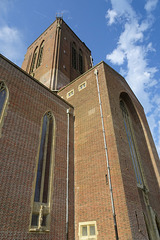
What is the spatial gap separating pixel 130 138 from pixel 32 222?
10.4m

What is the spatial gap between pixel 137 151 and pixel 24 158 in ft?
32.7

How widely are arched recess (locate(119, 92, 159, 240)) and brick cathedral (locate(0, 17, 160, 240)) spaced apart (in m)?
0.08

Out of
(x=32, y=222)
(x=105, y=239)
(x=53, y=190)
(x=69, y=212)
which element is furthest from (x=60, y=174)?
(x=105, y=239)

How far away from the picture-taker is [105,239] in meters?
8.46

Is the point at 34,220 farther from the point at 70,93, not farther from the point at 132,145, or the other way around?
the point at 70,93

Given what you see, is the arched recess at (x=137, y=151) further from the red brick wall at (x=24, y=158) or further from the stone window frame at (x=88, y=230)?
the red brick wall at (x=24, y=158)

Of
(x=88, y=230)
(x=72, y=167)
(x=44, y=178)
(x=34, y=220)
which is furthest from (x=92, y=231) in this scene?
(x=72, y=167)

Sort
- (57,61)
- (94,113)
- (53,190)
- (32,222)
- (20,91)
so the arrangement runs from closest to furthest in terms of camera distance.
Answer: (32,222) < (53,190) < (20,91) < (94,113) < (57,61)

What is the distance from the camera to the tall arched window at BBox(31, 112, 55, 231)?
27.8 feet

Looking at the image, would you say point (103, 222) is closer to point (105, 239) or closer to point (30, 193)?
point (105, 239)

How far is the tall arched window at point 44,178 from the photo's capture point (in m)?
8.47

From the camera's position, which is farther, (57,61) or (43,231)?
(57,61)

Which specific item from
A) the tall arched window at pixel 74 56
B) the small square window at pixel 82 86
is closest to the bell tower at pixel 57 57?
the tall arched window at pixel 74 56

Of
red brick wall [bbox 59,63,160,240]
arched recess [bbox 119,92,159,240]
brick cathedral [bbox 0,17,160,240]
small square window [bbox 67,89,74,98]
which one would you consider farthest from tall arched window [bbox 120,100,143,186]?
small square window [bbox 67,89,74,98]
